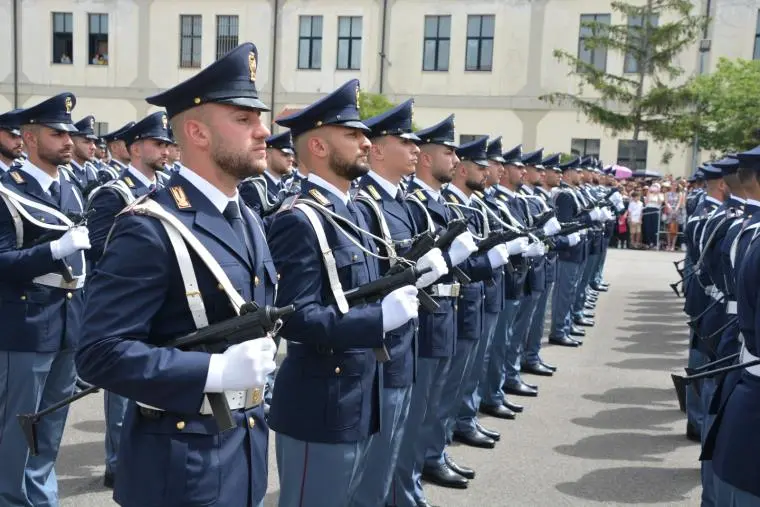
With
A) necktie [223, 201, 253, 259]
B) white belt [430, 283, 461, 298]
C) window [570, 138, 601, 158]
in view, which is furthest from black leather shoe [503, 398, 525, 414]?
window [570, 138, 601, 158]

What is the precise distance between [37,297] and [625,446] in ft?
15.0

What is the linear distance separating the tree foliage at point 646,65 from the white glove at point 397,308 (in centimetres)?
2714

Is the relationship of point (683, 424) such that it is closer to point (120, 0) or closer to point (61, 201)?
point (61, 201)

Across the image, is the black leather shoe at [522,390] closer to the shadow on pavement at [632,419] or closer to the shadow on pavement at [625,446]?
the shadow on pavement at [632,419]

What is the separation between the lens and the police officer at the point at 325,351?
10.9ft

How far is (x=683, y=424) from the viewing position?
727 cm

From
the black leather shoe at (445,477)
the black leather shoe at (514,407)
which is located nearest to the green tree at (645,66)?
the black leather shoe at (514,407)

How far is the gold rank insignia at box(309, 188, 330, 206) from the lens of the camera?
144 inches

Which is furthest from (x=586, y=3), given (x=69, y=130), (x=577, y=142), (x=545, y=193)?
(x=69, y=130)

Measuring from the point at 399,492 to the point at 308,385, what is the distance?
1657mm

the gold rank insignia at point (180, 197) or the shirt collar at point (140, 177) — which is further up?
the gold rank insignia at point (180, 197)

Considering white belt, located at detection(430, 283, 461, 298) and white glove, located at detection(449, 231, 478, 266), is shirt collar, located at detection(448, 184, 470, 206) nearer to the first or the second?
white belt, located at detection(430, 283, 461, 298)

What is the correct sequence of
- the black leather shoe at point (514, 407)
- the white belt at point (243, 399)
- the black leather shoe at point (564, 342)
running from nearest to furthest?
the white belt at point (243, 399) < the black leather shoe at point (514, 407) < the black leather shoe at point (564, 342)

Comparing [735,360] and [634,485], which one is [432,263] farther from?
[634,485]
